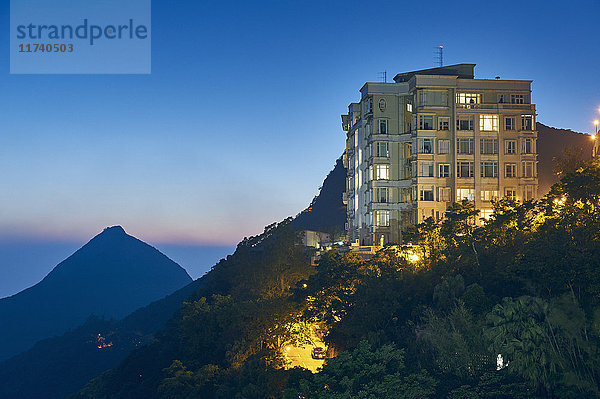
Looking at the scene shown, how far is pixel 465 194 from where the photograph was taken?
54.8m

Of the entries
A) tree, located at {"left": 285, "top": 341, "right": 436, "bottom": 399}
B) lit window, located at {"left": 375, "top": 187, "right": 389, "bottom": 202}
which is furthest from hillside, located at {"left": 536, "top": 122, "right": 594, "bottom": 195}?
tree, located at {"left": 285, "top": 341, "right": 436, "bottom": 399}

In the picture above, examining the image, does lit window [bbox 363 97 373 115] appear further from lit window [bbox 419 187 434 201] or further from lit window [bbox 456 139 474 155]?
lit window [bbox 419 187 434 201]

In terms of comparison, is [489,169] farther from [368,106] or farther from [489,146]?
[368,106]

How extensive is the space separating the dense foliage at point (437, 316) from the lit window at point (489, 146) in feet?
43.1

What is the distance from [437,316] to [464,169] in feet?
89.2

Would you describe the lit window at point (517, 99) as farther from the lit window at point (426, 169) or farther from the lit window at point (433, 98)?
the lit window at point (426, 169)

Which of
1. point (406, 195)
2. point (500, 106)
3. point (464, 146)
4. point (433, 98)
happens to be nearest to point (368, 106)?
point (433, 98)

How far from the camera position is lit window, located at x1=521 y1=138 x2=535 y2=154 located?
55.8 metres

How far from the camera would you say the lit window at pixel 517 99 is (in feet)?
184

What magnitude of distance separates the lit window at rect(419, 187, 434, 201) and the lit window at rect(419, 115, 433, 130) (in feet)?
18.2

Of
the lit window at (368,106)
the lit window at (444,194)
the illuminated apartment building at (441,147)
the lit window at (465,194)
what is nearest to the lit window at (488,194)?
the illuminated apartment building at (441,147)

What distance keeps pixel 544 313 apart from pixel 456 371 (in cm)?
431

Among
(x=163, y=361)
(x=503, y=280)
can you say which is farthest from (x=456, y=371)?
(x=163, y=361)

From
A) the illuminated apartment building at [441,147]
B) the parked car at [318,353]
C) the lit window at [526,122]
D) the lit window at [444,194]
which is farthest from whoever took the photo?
the lit window at [526,122]
